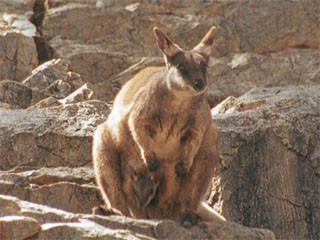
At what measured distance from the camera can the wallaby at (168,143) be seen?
13.6m

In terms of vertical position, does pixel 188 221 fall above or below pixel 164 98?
below

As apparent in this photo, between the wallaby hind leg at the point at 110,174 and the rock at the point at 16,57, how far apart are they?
23.0ft

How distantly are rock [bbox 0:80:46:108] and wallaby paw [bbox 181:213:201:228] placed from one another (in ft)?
20.4

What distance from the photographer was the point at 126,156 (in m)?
13.8

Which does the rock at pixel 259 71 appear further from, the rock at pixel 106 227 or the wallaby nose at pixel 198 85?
the rock at pixel 106 227

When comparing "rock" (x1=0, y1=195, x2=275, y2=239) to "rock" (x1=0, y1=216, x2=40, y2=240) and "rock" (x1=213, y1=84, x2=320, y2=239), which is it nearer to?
"rock" (x1=0, y1=216, x2=40, y2=240)

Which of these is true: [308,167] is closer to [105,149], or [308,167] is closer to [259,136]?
[259,136]

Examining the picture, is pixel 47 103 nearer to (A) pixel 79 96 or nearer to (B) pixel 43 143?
(A) pixel 79 96

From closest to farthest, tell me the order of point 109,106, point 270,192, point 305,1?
point 270,192 → point 109,106 → point 305,1

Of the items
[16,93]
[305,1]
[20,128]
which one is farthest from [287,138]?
[305,1]

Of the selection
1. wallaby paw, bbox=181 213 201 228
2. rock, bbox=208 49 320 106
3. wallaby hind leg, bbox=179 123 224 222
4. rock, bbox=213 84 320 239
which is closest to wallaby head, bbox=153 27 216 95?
wallaby hind leg, bbox=179 123 224 222

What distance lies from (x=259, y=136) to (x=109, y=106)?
2.64 m

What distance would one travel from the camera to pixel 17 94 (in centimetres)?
1869

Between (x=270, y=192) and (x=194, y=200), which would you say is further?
(x=270, y=192)
